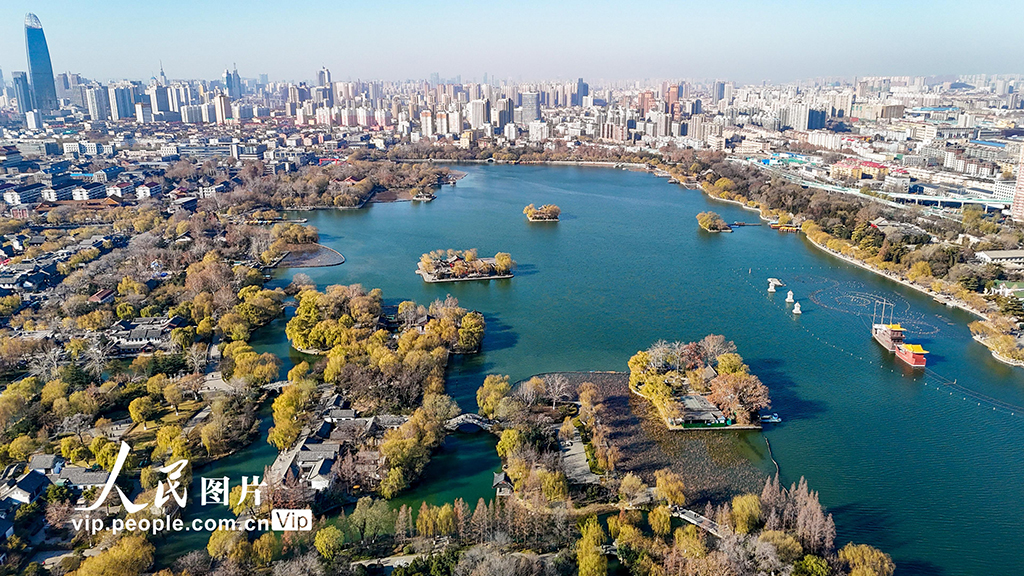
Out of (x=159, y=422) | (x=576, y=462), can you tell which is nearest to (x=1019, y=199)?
(x=576, y=462)

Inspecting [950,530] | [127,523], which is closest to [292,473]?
[127,523]

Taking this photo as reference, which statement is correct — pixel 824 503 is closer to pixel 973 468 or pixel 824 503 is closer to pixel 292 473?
pixel 973 468

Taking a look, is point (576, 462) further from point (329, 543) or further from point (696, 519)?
point (329, 543)

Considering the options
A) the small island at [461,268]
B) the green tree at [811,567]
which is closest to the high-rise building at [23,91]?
the small island at [461,268]

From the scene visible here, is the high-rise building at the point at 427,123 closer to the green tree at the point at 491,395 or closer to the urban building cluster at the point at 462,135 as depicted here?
the urban building cluster at the point at 462,135

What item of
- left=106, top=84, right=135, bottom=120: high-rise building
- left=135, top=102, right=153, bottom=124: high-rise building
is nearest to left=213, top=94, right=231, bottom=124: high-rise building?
left=135, top=102, right=153, bottom=124: high-rise building

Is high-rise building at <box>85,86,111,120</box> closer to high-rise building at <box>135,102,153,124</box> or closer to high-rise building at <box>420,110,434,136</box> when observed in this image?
high-rise building at <box>135,102,153,124</box>
